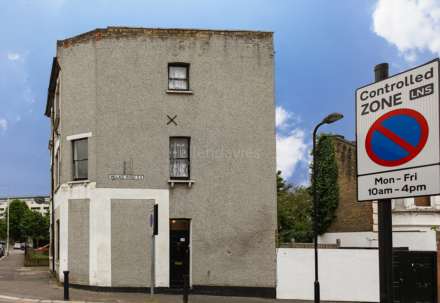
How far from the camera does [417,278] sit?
22609 mm

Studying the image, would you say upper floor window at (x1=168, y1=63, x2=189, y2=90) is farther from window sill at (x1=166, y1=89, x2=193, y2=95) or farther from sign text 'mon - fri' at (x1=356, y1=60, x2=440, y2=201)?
sign text 'mon - fri' at (x1=356, y1=60, x2=440, y2=201)

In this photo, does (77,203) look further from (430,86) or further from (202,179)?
(430,86)

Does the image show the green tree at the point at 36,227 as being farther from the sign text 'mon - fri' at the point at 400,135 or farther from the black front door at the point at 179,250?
the sign text 'mon - fri' at the point at 400,135

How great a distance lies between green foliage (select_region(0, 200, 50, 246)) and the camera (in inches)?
3878

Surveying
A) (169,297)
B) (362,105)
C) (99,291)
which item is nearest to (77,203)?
(99,291)

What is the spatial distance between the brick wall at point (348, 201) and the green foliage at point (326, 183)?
31 centimetres

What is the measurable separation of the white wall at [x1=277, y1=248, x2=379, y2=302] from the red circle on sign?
15.4 meters

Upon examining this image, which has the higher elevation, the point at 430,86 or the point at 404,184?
the point at 430,86

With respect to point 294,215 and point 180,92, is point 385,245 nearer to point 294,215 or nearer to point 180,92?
point 180,92

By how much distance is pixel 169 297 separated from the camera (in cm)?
2230

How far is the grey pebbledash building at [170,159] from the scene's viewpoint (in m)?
23.4

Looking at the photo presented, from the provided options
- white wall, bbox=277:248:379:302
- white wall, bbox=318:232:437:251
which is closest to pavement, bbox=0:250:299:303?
white wall, bbox=277:248:379:302

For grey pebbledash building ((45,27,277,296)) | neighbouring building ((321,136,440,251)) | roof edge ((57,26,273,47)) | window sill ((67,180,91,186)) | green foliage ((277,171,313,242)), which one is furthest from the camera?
green foliage ((277,171,313,242))

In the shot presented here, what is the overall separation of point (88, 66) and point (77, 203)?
521 centimetres
